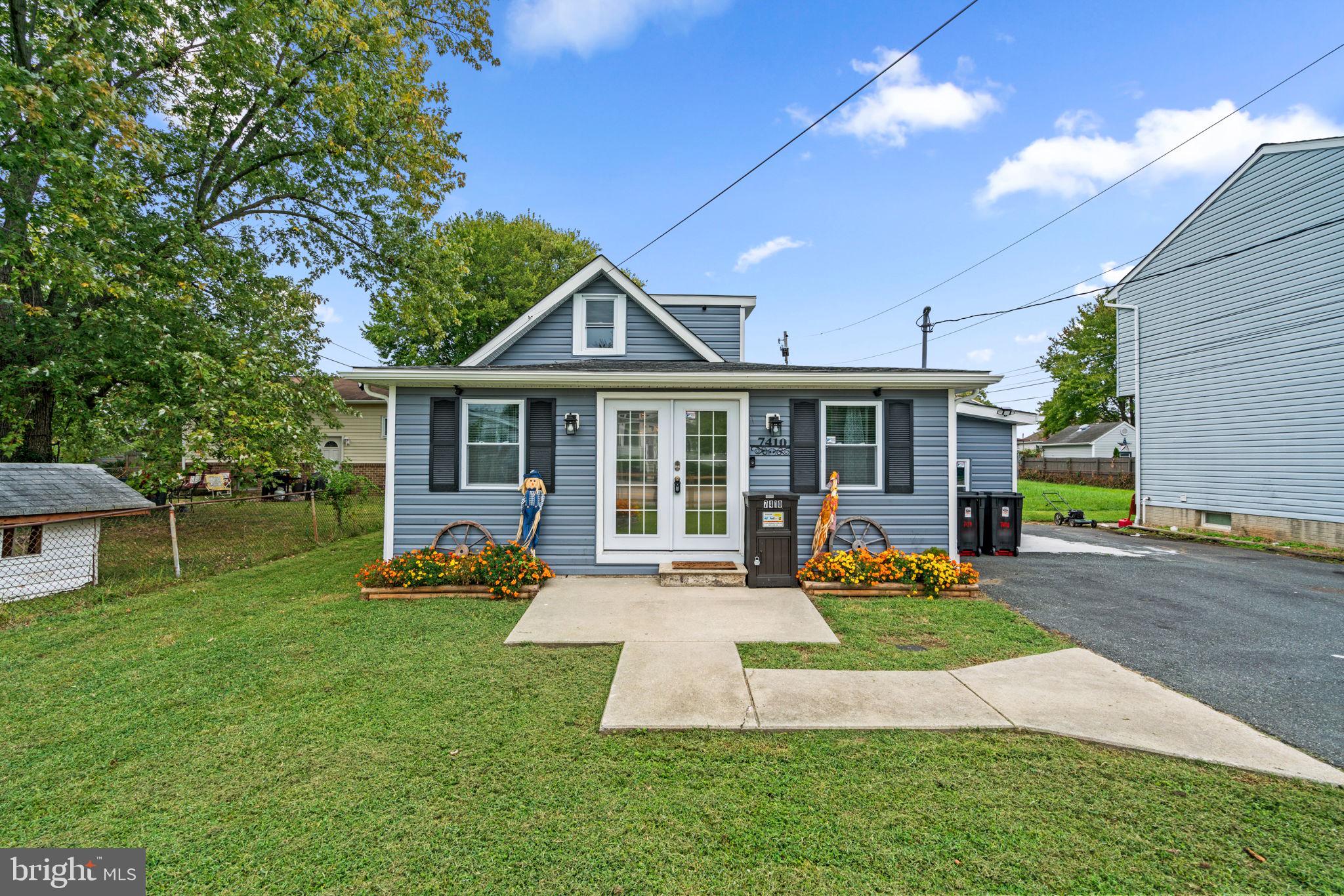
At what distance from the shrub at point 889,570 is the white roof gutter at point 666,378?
85.4 inches

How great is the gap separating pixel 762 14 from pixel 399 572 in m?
10.1

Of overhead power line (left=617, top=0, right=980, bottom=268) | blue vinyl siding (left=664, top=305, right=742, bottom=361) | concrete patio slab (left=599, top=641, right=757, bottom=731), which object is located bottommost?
concrete patio slab (left=599, top=641, right=757, bottom=731)

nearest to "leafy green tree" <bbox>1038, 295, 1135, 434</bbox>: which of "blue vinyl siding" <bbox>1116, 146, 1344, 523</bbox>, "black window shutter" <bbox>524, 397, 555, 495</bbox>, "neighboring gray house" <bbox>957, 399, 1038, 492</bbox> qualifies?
"blue vinyl siding" <bbox>1116, 146, 1344, 523</bbox>

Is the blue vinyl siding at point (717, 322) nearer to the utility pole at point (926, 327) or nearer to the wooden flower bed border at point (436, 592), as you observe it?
the wooden flower bed border at point (436, 592)

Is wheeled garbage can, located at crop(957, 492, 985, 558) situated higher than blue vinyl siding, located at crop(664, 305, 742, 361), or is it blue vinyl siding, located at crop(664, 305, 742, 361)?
blue vinyl siding, located at crop(664, 305, 742, 361)

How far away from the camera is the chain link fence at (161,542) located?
5.61 metres

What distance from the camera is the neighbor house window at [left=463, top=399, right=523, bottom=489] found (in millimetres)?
6637

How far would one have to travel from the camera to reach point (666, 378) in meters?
6.37

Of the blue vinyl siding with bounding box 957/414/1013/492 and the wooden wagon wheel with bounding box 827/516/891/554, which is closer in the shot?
the wooden wagon wheel with bounding box 827/516/891/554

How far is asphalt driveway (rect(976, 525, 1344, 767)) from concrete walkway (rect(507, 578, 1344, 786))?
348mm

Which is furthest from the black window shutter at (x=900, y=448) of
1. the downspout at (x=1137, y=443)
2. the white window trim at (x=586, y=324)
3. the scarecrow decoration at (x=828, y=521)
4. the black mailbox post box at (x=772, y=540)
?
the downspout at (x=1137, y=443)

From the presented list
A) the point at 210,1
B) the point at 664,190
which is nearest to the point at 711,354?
the point at 664,190

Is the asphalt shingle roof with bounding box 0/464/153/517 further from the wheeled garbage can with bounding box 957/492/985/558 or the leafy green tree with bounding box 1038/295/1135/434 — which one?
the leafy green tree with bounding box 1038/295/1135/434

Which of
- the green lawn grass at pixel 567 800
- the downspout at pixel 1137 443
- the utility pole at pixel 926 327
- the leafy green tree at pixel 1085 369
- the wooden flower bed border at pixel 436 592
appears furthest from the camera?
the leafy green tree at pixel 1085 369
